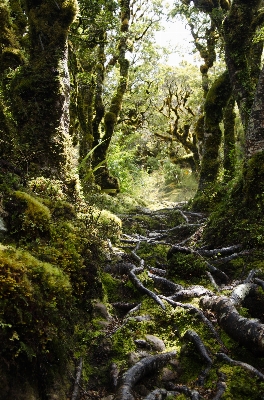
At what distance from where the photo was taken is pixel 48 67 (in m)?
6.62

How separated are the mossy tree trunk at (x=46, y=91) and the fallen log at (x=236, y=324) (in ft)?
12.6

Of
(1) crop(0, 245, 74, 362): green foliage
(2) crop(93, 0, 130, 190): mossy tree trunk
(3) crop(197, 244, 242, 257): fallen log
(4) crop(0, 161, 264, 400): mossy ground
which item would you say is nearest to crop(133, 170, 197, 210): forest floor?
(2) crop(93, 0, 130, 190): mossy tree trunk

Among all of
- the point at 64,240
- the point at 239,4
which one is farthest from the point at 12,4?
the point at 64,240

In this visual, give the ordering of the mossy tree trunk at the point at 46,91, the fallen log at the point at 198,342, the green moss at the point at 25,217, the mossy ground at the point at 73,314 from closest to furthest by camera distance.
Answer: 1. the mossy ground at the point at 73,314
2. the fallen log at the point at 198,342
3. the green moss at the point at 25,217
4. the mossy tree trunk at the point at 46,91

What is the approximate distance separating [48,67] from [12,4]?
17.0 ft

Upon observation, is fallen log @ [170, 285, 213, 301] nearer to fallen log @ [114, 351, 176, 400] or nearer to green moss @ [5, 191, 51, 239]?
fallen log @ [114, 351, 176, 400]

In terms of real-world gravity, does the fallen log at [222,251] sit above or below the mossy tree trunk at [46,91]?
below

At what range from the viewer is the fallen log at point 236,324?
3.29 meters

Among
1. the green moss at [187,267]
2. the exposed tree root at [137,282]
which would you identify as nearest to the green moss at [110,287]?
the exposed tree root at [137,282]

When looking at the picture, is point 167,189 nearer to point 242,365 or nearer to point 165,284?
point 165,284

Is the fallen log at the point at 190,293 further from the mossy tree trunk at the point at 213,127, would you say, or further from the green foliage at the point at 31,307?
the mossy tree trunk at the point at 213,127

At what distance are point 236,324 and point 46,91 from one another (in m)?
5.36

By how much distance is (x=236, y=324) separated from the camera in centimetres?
361

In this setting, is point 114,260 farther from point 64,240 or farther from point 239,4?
point 239,4
